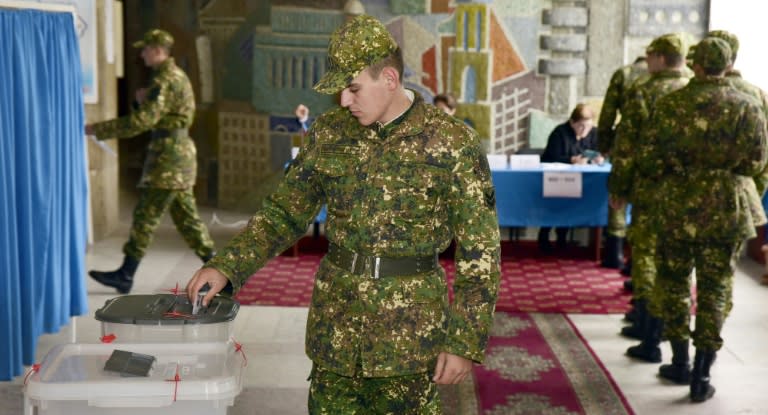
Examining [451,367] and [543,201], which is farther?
[543,201]

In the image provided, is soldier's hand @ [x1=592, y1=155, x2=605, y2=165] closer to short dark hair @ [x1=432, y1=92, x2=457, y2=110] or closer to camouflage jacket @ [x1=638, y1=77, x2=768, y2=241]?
short dark hair @ [x1=432, y1=92, x2=457, y2=110]

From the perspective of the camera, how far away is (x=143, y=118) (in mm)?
6172

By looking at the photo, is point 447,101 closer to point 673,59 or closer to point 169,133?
point 169,133

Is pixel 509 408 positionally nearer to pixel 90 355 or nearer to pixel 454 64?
pixel 90 355

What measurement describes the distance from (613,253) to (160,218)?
3.41 m

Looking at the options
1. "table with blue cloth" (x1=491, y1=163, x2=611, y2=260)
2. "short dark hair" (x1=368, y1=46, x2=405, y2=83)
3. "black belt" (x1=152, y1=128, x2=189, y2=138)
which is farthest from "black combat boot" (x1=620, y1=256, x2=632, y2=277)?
"short dark hair" (x1=368, y1=46, x2=405, y2=83)

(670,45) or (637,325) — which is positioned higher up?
(670,45)

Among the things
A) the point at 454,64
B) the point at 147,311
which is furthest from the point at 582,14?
the point at 147,311

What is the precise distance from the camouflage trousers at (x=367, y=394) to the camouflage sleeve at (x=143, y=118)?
379 cm

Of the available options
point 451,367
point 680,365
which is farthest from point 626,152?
point 451,367

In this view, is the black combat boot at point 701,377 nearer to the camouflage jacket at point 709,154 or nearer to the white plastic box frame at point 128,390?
the camouflage jacket at point 709,154

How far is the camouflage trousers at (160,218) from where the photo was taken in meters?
6.39

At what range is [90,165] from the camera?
8.26m

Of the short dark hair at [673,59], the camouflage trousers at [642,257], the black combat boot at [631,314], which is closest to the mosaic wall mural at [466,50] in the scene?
the black combat boot at [631,314]
